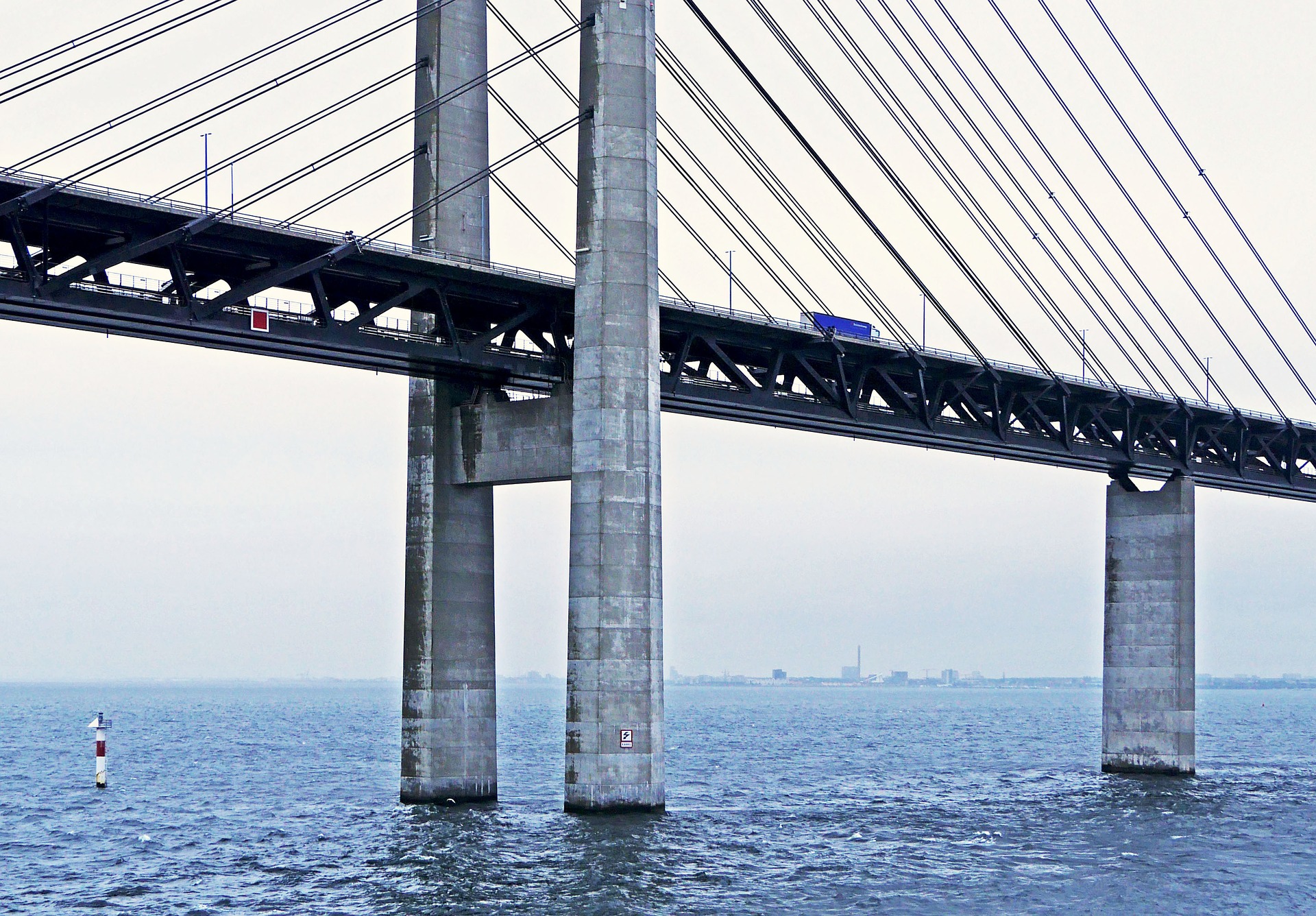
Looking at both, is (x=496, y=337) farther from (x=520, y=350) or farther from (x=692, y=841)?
(x=692, y=841)

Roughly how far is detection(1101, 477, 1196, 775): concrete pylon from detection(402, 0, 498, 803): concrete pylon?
3254 centimetres

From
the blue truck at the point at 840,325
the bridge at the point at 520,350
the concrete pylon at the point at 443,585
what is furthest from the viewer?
the blue truck at the point at 840,325

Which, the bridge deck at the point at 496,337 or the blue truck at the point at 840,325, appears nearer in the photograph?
the bridge deck at the point at 496,337

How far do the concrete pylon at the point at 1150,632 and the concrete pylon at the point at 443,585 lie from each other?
32.5 metres

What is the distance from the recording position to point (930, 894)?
1580 inches

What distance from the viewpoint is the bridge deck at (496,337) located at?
43750 mm

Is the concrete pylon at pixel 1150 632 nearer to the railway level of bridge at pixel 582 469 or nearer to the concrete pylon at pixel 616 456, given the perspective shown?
the railway level of bridge at pixel 582 469

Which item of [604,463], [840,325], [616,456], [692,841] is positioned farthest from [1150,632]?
[604,463]

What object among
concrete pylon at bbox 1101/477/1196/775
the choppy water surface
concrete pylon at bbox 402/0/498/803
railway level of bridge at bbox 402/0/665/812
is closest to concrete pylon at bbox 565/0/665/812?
railway level of bridge at bbox 402/0/665/812

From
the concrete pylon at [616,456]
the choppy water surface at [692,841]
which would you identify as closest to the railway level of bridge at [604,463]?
the concrete pylon at [616,456]

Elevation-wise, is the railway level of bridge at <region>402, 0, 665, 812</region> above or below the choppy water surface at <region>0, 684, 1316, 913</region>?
above

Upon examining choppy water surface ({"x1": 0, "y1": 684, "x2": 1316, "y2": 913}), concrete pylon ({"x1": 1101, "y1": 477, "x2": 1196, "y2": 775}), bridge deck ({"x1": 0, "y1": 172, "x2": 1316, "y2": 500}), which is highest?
bridge deck ({"x1": 0, "y1": 172, "x2": 1316, "y2": 500})

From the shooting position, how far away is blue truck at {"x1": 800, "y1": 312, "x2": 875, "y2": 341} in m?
60.3

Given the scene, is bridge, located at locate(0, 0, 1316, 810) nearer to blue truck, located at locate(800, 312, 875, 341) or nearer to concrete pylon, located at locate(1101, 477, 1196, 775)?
blue truck, located at locate(800, 312, 875, 341)
